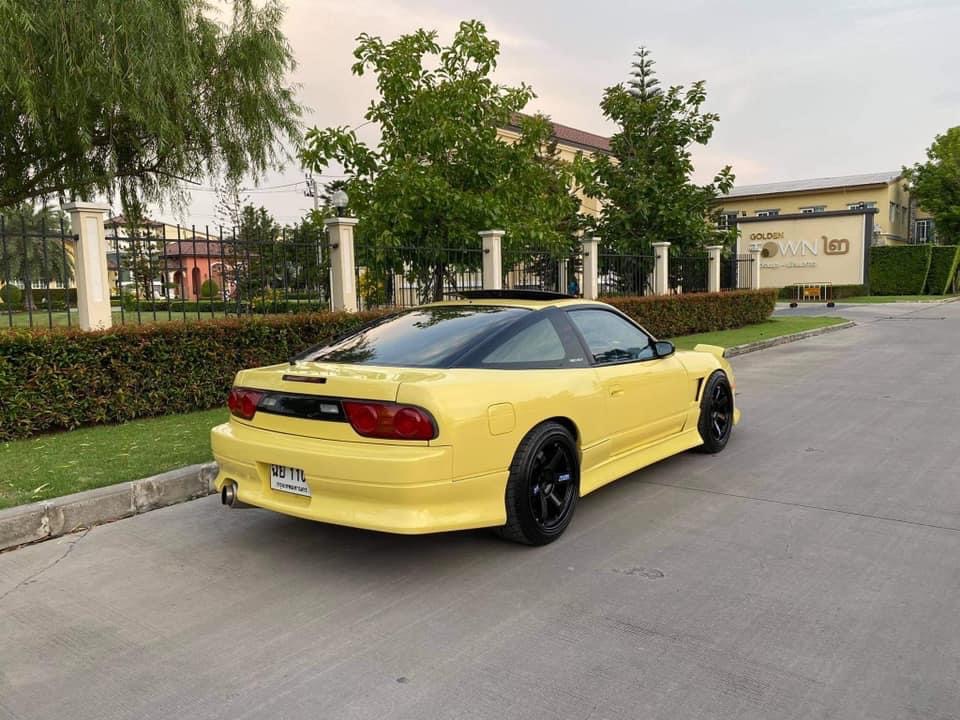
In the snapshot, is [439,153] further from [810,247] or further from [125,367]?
[810,247]

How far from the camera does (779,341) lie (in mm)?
16141

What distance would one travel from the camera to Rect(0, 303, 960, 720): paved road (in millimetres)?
2701

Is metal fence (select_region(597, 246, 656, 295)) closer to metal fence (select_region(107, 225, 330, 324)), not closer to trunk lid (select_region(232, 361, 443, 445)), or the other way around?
metal fence (select_region(107, 225, 330, 324))

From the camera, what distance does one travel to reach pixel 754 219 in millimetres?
41438

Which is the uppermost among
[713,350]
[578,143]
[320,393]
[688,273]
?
[578,143]

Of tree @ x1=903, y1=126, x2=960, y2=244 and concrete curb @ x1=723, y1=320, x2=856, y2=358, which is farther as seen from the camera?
tree @ x1=903, y1=126, x2=960, y2=244

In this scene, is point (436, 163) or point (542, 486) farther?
point (436, 163)

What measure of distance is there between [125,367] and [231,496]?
3902mm

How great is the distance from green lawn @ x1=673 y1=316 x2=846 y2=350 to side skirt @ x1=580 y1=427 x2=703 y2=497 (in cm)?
835

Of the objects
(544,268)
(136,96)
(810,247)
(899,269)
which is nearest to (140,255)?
(136,96)

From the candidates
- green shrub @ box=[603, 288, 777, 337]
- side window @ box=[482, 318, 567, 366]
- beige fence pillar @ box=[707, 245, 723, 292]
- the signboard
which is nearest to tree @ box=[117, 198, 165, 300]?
side window @ box=[482, 318, 567, 366]

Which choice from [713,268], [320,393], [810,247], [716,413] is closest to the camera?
[320,393]

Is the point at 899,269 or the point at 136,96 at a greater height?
the point at 136,96

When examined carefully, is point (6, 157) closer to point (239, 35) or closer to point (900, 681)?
point (239, 35)
